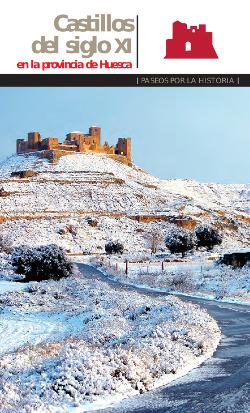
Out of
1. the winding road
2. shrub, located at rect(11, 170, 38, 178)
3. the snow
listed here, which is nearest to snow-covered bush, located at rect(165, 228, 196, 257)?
the snow

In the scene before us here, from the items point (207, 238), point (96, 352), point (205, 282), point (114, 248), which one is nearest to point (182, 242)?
point (207, 238)

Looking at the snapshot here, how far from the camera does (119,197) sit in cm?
11012

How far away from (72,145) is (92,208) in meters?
52.0

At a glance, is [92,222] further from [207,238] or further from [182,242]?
[182,242]

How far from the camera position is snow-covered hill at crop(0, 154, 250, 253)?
82.2 m

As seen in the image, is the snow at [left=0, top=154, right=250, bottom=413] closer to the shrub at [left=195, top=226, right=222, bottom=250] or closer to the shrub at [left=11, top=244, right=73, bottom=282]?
the shrub at [left=11, top=244, right=73, bottom=282]

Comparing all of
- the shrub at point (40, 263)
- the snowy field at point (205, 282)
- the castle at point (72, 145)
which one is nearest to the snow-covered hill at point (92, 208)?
the castle at point (72, 145)

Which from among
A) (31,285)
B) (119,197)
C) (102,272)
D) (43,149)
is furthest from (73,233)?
(43,149)

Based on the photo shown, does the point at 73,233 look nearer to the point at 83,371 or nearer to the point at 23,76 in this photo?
the point at 23,76

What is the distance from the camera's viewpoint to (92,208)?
336 ft

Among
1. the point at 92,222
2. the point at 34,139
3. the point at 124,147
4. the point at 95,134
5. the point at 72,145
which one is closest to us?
the point at 92,222

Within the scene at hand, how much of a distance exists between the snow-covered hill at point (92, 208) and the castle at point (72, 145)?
3795mm

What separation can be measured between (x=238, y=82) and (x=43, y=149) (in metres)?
134

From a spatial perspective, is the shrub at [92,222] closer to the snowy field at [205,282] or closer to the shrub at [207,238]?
the shrub at [207,238]
